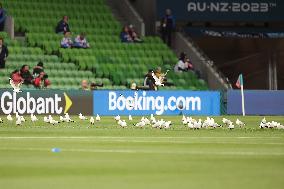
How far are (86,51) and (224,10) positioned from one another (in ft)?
30.1

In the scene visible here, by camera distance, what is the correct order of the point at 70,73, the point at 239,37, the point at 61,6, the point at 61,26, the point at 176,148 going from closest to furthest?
the point at 176,148 < the point at 70,73 < the point at 61,26 < the point at 61,6 < the point at 239,37

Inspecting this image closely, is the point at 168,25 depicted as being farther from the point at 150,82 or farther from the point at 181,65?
the point at 150,82

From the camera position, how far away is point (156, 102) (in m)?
34.3

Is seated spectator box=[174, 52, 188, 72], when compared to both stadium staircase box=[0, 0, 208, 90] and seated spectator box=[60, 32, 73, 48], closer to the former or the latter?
stadium staircase box=[0, 0, 208, 90]

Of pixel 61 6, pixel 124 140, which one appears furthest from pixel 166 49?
pixel 124 140

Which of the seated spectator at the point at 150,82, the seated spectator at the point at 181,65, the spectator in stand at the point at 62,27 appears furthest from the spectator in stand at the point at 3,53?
the seated spectator at the point at 181,65

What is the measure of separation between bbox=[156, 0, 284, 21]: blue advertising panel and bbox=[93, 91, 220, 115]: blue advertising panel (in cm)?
863

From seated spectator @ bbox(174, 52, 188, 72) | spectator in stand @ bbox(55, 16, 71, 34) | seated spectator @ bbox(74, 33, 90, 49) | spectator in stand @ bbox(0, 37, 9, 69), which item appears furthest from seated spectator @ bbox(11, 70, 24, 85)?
seated spectator @ bbox(174, 52, 188, 72)

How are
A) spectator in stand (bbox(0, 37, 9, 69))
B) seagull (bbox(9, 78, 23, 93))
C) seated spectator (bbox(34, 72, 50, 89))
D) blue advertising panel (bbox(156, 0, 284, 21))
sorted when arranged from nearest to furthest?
seagull (bbox(9, 78, 23, 93)) < seated spectator (bbox(34, 72, 50, 89)) < spectator in stand (bbox(0, 37, 9, 69)) < blue advertising panel (bbox(156, 0, 284, 21))

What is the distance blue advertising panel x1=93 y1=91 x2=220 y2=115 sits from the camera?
109 ft

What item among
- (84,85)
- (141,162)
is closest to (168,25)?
(84,85)

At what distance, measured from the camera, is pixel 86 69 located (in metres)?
36.8

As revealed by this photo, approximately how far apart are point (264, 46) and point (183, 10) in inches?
202

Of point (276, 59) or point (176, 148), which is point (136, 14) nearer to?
point (276, 59)
